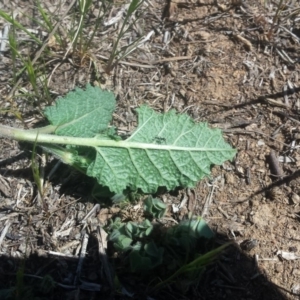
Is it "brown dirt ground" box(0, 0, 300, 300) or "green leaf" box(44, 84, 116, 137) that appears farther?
"green leaf" box(44, 84, 116, 137)

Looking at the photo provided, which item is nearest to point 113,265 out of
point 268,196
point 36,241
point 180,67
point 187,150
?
point 36,241

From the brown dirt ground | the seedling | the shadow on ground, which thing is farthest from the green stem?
the shadow on ground

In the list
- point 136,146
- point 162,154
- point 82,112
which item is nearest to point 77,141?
point 82,112

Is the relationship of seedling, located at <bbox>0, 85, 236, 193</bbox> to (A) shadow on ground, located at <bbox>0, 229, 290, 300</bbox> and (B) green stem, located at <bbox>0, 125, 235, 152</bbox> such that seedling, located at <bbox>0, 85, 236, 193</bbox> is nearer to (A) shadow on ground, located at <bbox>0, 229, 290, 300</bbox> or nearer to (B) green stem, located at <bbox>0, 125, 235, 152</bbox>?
(B) green stem, located at <bbox>0, 125, 235, 152</bbox>

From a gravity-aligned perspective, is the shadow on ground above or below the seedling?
below

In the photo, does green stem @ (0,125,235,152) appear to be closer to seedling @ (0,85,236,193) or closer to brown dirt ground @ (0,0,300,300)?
seedling @ (0,85,236,193)

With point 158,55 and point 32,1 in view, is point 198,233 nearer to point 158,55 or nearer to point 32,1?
point 158,55

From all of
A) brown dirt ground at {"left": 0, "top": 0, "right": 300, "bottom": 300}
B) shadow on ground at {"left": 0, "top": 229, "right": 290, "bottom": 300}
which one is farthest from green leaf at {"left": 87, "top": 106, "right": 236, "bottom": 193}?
shadow on ground at {"left": 0, "top": 229, "right": 290, "bottom": 300}
